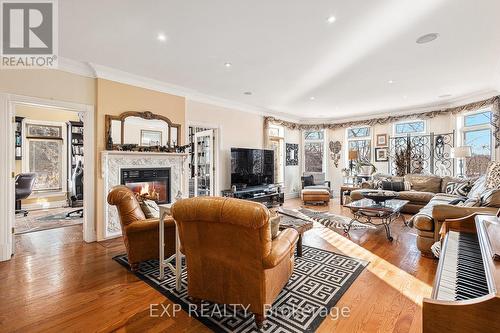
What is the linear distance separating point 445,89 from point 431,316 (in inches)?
229

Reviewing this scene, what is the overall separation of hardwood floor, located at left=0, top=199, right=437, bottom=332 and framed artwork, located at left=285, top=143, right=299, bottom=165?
15.0 ft

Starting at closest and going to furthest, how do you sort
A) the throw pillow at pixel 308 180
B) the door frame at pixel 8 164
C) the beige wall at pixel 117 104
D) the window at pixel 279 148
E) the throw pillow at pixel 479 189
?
1. the door frame at pixel 8 164
2. the throw pillow at pixel 479 189
3. the beige wall at pixel 117 104
4. the throw pillow at pixel 308 180
5. the window at pixel 279 148

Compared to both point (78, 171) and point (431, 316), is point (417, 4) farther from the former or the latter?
point (78, 171)

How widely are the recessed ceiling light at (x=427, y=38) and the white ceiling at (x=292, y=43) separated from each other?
8 centimetres

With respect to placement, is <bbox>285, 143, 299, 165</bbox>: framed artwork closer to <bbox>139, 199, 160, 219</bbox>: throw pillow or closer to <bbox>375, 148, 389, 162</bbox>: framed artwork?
<bbox>375, 148, 389, 162</bbox>: framed artwork

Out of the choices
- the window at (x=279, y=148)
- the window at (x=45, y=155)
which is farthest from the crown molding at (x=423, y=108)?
the window at (x=45, y=155)

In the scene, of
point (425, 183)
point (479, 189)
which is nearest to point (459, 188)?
point (425, 183)

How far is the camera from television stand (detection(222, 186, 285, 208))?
5.64 metres

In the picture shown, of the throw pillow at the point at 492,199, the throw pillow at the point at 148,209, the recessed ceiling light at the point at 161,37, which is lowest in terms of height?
the throw pillow at the point at 148,209

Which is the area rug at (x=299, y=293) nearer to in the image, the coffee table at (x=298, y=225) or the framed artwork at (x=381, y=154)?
the coffee table at (x=298, y=225)

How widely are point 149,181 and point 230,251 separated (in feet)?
10.4

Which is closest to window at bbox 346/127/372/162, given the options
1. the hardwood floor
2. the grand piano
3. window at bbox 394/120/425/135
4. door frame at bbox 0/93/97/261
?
window at bbox 394/120/425/135

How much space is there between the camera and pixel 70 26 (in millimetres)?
2676

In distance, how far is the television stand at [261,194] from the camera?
5636 mm
